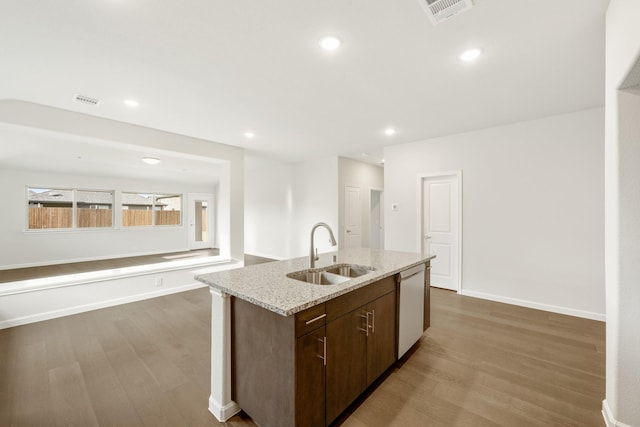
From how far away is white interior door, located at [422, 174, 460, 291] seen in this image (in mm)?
4547

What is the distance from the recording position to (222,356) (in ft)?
5.78

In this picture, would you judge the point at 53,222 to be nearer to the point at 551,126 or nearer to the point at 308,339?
the point at 308,339

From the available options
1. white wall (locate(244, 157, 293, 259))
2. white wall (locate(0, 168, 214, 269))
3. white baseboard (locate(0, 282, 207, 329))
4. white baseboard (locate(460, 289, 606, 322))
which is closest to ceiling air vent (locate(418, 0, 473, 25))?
white baseboard (locate(460, 289, 606, 322))

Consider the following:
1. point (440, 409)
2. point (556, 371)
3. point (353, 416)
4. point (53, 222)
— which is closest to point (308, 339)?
point (353, 416)

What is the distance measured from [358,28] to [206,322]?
3480 millimetres

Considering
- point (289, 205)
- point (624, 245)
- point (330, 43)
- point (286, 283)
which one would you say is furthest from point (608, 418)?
point (289, 205)

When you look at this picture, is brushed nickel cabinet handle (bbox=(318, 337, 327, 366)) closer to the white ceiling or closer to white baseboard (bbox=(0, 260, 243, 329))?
the white ceiling

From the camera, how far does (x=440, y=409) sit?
1.86 meters

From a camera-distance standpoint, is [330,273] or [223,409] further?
[330,273]

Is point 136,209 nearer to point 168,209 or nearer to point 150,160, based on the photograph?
point 168,209

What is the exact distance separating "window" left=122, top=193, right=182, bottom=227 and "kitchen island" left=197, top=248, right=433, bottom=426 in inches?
301

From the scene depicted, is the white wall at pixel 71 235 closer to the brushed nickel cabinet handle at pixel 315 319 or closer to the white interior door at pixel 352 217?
the white interior door at pixel 352 217

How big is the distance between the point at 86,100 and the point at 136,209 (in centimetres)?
578

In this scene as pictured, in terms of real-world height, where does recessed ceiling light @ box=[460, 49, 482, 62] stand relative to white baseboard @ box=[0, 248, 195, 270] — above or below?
above
